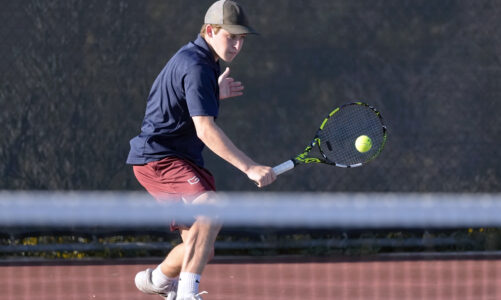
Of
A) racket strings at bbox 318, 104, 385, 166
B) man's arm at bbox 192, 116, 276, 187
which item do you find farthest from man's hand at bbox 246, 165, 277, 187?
racket strings at bbox 318, 104, 385, 166

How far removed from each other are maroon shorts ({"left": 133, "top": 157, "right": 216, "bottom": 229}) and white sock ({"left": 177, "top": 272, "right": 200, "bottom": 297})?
0.68 ft

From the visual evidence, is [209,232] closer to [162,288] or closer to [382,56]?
[162,288]

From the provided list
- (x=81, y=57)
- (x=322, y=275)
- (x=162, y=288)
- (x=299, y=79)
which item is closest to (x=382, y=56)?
(x=299, y=79)

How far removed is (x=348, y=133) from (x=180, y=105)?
1314mm

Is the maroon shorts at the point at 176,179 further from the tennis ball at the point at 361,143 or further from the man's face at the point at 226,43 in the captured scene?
the tennis ball at the point at 361,143

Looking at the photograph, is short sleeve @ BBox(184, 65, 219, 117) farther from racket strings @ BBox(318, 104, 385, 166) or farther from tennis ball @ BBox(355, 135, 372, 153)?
tennis ball @ BBox(355, 135, 372, 153)

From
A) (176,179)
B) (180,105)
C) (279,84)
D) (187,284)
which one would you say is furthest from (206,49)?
(279,84)

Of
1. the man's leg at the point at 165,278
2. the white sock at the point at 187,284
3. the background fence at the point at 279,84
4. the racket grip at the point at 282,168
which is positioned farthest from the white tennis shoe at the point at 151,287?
the background fence at the point at 279,84

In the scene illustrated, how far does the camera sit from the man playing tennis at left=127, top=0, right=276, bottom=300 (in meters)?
3.66

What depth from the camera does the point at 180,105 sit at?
385 centimetres

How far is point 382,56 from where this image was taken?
605cm

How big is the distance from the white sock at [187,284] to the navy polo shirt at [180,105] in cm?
46

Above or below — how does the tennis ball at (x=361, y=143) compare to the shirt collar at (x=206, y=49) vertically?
above

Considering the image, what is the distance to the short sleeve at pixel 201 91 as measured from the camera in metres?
3.63
